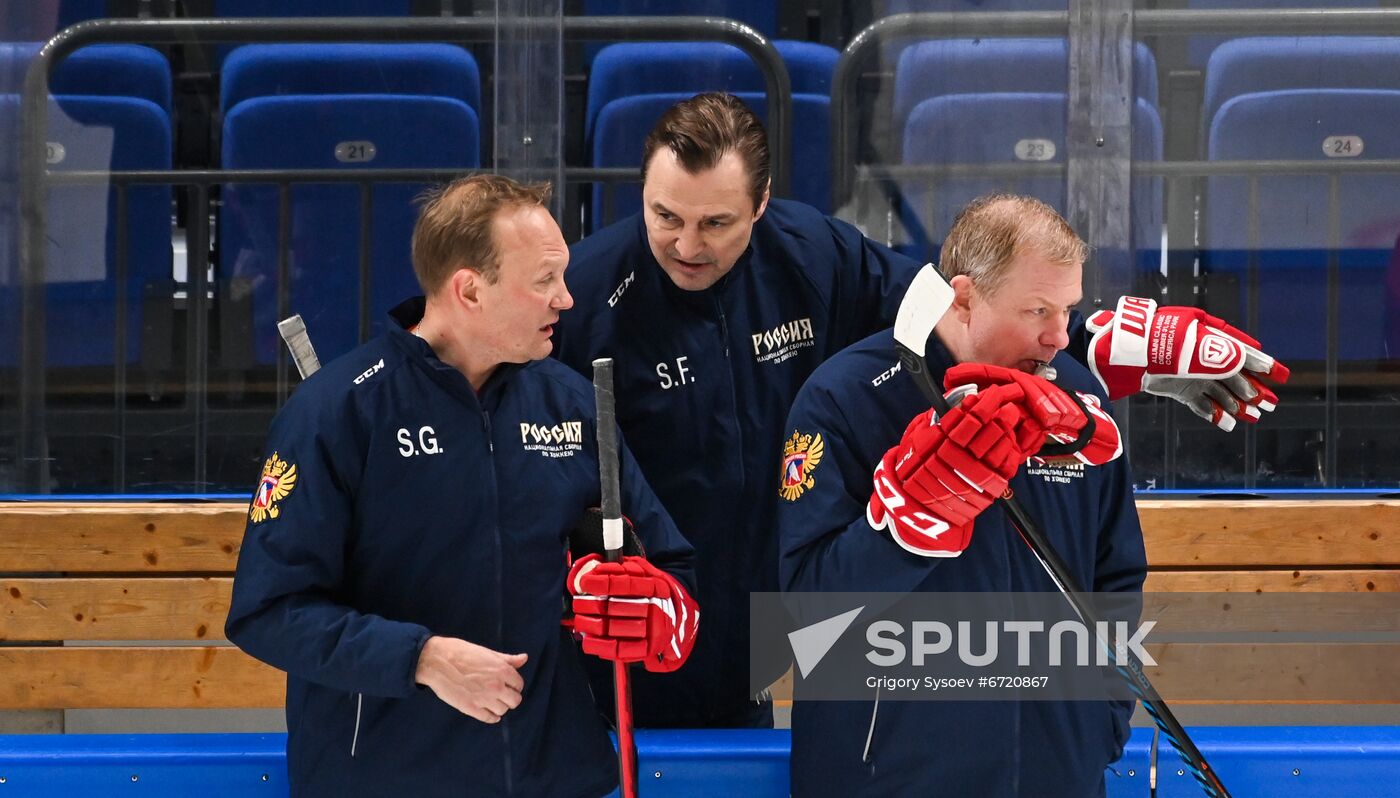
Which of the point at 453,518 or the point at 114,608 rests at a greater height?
the point at 453,518

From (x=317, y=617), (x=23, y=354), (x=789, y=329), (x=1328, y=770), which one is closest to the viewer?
(x=317, y=617)

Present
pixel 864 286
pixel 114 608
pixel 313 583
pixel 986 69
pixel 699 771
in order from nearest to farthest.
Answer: pixel 313 583
pixel 699 771
pixel 864 286
pixel 114 608
pixel 986 69

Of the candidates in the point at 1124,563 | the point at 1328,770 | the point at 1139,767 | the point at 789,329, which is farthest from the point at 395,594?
the point at 1328,770

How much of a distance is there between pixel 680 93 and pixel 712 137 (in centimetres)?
116

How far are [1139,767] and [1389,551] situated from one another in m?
1.16

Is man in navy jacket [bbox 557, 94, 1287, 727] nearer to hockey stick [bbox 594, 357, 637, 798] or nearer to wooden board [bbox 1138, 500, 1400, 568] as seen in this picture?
hockey stick [bbox 594, 357, 637, 798]

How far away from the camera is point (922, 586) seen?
172 centimetres

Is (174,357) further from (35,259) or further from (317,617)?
(317,617)

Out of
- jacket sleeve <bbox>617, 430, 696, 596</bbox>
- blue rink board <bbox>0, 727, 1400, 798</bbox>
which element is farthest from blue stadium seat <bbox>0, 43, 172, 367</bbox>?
jacket sleeve <bbox>617, 430, 696, 596</bbox>

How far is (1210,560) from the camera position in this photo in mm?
2824

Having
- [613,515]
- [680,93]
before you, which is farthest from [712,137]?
[680,93]

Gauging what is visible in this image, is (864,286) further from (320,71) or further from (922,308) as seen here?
(320,71)

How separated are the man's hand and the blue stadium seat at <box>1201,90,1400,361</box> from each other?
2079 mm

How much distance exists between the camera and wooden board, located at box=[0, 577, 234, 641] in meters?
2.74
